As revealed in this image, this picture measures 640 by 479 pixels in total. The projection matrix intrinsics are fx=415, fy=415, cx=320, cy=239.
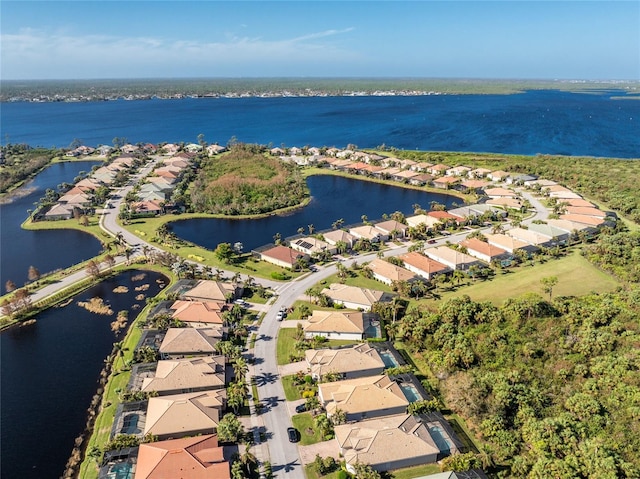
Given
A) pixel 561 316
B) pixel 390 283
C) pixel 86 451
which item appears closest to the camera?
pixel 86 451

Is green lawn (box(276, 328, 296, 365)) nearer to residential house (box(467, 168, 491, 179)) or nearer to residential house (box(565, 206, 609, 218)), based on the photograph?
residential house (box(565, 206, 609, 218))

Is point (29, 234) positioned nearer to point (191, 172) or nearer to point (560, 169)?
point (191, 172)

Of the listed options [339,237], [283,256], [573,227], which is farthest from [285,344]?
[573,227]

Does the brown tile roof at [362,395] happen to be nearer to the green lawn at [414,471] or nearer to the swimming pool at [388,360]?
the swimming pool at [388,360]

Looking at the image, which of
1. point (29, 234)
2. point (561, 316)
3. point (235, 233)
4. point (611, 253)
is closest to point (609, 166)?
point (611, 253)

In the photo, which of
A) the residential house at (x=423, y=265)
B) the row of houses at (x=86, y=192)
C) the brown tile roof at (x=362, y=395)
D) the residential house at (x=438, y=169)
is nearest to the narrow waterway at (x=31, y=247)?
the row of houses at (x=86, y=192)

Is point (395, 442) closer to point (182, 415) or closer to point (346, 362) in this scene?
point (346, 362)
